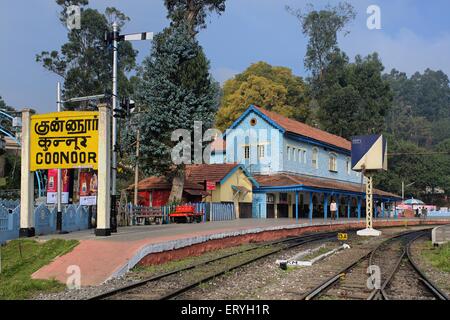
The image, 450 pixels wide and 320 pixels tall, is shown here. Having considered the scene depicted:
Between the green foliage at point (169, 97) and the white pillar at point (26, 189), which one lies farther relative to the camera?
the green foliage at point (169, 97)

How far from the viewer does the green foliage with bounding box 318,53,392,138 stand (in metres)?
62.3

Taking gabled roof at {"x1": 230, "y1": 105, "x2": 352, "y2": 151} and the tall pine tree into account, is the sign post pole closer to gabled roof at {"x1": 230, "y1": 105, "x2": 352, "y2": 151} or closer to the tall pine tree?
the tall pine tree

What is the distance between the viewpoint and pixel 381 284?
10719 millimetres

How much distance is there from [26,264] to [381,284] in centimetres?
834

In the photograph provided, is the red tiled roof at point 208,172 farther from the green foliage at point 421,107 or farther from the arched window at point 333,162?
the green foliage at point 421,107

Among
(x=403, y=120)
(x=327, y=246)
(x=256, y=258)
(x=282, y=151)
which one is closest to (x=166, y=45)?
(x=282, y=151)

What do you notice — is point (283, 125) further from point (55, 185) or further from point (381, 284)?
point (381, 284)

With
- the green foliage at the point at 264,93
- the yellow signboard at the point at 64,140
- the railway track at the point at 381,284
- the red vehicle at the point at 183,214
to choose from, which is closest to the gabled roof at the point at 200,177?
the red vehicle at the point at 183,214

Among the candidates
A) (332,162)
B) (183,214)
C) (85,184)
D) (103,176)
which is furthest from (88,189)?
(332,162)

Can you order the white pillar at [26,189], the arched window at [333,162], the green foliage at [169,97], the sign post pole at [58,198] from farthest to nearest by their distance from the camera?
the arched window at [333,162]
the green foliage at [169,97]
the sign post pole at [58,198]
the white pillar at [26,189]

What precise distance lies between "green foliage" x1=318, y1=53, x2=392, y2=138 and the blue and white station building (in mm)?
18957

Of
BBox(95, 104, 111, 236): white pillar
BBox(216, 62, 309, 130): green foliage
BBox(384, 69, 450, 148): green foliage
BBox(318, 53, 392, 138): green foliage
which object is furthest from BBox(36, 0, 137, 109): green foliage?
BBox(384, 69, 450, 148): green foliage

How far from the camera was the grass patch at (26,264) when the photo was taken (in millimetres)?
10398

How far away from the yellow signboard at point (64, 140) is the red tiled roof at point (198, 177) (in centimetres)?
1605
